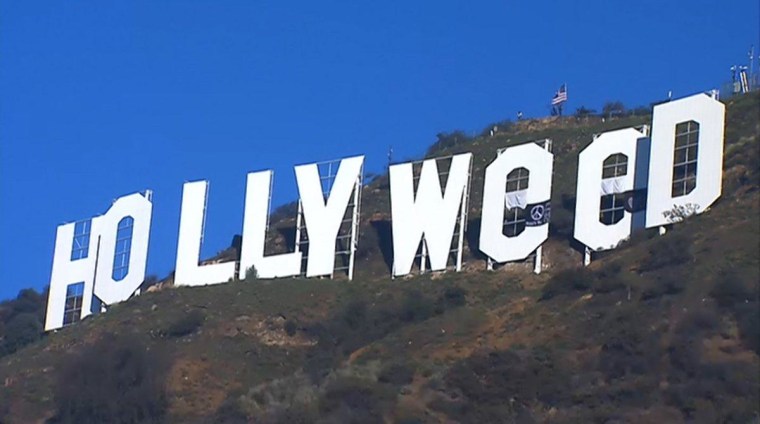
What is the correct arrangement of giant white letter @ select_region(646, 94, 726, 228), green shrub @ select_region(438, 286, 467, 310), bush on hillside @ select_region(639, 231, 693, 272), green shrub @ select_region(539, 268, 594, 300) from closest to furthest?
bush on hillside @ select_region(639, 231, 693, 272)
green shrub @ select_region(539, 268, 594, 300)
giant white letter @ select_region(646, 94, 726, 228)
green shrub @ select_region(438, 286, 467, 310)

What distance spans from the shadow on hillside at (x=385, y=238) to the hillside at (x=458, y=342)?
140mm

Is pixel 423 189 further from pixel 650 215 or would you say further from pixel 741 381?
pixel 741 381

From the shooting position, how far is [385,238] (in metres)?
76.8

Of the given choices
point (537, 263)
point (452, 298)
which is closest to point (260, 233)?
point (452, 298)

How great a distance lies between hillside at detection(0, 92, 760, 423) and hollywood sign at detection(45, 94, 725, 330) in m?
1.19

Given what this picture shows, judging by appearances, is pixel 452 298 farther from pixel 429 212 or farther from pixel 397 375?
pixel 397 375

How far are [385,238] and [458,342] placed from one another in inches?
705

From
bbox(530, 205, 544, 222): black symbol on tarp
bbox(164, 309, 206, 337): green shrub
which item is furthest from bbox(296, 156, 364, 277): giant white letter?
bbox(530, 205, 544, 222): black symbol on tarp

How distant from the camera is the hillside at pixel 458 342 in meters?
50.8

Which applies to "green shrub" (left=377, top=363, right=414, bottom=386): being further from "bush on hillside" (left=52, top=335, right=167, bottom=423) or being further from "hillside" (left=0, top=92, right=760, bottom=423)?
"bush on hillside" (left=52, top=335, right=167, bottom=423)

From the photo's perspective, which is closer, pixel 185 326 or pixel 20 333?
pixel 185 326

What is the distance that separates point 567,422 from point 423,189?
19190 mm

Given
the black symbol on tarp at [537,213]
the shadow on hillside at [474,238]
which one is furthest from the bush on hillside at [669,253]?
the shadow on hillside at [474,238]

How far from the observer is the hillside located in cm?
5084
